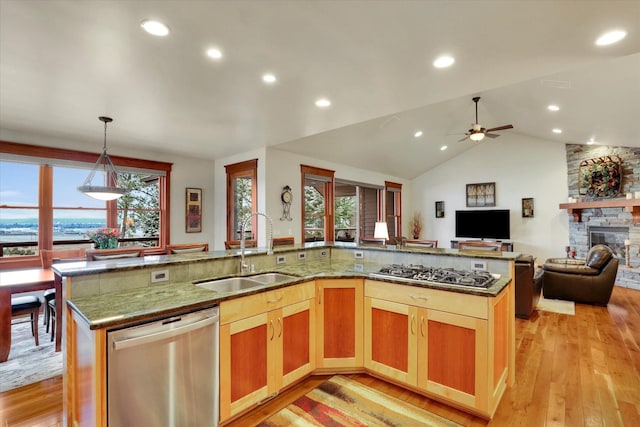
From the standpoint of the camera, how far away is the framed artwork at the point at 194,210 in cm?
586

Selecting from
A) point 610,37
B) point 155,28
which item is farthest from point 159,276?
point 610,37

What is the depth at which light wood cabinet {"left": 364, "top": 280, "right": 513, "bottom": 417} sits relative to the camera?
2.01m

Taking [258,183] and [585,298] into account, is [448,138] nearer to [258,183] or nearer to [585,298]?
[585,298]

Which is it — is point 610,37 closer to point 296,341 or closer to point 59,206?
point 296,341

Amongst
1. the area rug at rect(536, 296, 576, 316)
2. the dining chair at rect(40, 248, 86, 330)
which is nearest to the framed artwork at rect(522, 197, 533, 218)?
the area rug at rect(536, 296, 576, 316)

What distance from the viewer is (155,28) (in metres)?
1.91

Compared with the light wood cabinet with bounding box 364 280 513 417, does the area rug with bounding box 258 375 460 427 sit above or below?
below

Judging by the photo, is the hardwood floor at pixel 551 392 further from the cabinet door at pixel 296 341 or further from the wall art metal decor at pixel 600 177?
the wall art metal decor at pixel 600 177

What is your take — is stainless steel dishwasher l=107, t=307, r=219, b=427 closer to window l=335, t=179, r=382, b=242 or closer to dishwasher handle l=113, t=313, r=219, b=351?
dishwasher handle l=113, t=313, r=219, b=351

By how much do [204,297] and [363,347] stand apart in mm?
1421

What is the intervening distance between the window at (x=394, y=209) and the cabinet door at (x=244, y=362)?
6.96 meters

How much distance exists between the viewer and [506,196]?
8.20 metres

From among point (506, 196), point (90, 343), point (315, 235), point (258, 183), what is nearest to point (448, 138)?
point (506, 196)

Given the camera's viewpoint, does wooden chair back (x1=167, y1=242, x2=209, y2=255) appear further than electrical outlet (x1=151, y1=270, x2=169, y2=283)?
Yes
